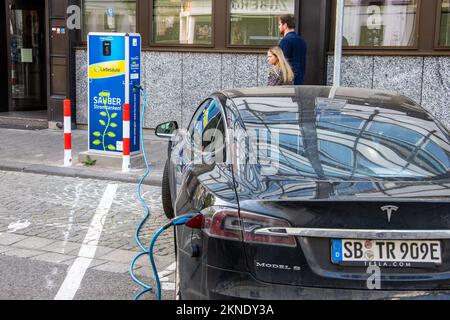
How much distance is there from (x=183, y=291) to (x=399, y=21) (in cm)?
829

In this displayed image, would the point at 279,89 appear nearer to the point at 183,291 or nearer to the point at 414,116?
the point at 414,116

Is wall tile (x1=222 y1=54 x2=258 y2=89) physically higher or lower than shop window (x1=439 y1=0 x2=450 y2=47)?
lower

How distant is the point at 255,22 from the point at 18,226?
653 centimetres

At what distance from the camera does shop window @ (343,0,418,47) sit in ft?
34.0

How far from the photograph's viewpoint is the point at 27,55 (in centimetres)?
1443

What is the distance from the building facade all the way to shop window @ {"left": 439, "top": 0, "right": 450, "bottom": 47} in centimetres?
2

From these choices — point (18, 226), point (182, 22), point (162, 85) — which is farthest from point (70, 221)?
point (182, 22)

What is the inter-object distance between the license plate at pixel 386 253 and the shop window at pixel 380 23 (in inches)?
312

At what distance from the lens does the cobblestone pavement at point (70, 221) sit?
5539 millimetres

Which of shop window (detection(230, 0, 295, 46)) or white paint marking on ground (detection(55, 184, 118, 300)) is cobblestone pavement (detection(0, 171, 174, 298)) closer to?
white paint marking on ground (detection(55, 184, 118, 300))

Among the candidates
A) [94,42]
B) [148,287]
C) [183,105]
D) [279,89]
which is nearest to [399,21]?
[183,105]

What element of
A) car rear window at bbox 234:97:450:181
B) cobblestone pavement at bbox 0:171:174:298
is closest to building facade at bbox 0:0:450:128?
cobblestone pavement at bbox 0:171:174:298

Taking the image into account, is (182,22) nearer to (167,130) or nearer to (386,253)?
(167,130)

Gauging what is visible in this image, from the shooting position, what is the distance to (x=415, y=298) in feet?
9.73
